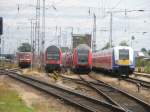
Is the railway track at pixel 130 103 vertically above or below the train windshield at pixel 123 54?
below

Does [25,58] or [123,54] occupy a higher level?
[123,54]

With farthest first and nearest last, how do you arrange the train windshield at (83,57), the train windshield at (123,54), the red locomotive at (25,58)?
the red locomotive at (25,58)
the train windshield at (83,57)
the train windshield at (123,54)

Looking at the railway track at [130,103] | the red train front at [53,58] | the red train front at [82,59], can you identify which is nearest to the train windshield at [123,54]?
the red train front at [82,59]

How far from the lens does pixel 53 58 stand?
62188 mm

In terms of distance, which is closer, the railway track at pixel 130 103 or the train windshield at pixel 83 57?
the railway track at pixel 130 103

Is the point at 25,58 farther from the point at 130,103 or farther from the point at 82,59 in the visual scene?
the point at 130,103

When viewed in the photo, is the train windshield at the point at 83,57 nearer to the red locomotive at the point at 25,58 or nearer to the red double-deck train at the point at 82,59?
the red double-deck train at the point at 82,59

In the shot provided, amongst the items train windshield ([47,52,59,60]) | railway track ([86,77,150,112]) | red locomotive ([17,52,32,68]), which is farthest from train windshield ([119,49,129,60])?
red locomotive ([17,52,32,68])

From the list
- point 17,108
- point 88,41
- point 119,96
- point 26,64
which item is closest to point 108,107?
point 17,108

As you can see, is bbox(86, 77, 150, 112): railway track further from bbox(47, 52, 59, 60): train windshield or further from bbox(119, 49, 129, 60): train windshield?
bbox(47, 52, 59, 60): train windshield

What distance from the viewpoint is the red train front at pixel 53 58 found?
61.9 metres

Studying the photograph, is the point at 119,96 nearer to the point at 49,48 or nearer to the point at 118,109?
the point at 118,109

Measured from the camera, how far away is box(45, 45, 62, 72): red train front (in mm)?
61938

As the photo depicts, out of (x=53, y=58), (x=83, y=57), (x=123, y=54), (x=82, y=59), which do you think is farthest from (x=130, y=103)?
(x=53, y=58)
